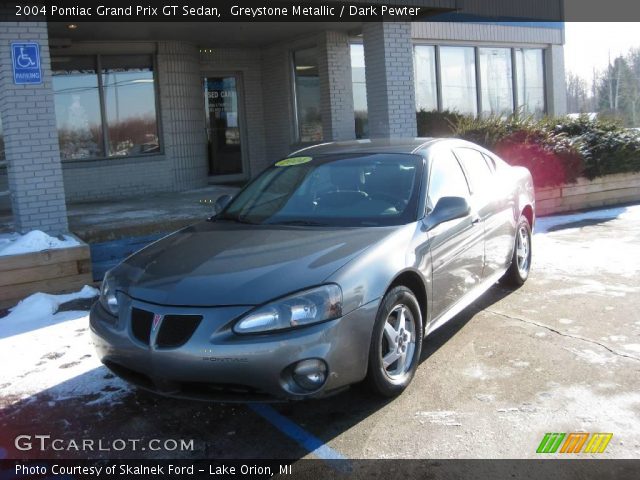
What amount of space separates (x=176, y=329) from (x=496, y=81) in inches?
590

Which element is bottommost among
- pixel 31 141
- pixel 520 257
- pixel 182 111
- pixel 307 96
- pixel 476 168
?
pixel 520 257

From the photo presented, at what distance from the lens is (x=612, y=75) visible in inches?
2677

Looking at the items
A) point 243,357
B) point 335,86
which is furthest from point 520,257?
point 335,86

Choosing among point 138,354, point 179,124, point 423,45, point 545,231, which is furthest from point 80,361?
point 423,45

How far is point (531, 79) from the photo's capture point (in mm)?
17547

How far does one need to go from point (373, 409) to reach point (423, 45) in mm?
12742

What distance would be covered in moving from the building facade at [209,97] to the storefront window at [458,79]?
1.6 inches

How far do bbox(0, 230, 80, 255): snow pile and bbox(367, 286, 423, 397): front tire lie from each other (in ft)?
13.5

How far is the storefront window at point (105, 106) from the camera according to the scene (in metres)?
11.6

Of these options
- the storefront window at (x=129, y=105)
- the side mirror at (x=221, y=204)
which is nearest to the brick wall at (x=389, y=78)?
the storefront window at (x=129, y=105)

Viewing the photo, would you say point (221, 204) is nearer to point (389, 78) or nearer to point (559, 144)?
point (389, 78)

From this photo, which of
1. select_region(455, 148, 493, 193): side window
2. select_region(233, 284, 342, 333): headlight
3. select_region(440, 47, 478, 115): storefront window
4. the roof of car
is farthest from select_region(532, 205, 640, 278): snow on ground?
select_region(440, 47, 478, 115): storefront window

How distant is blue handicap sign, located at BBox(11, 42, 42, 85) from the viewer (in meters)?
7.30

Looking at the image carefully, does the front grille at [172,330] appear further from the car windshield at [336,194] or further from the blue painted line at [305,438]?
the car windshield at [336,194]
